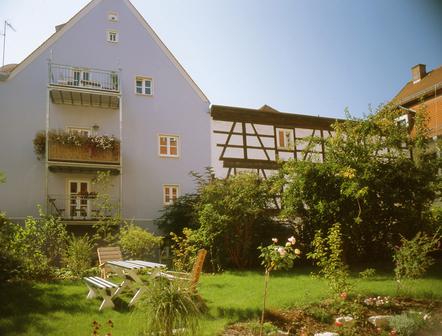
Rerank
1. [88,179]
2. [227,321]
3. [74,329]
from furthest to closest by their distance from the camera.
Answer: [88,179], [227,321], [74,329]

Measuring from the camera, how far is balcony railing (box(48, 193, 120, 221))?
1750cm

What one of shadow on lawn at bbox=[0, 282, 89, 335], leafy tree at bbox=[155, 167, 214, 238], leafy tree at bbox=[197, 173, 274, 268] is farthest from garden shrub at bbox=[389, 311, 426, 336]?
leafy tree at bbox=[155, 167, 214, 238]

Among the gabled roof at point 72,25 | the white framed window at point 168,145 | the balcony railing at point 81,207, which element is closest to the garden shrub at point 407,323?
the balcony railing at point 81,207

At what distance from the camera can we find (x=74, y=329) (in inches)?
275

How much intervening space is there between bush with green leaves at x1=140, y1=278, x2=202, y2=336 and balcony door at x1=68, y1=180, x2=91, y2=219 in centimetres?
1256

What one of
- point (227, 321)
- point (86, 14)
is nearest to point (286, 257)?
point (227, 321)

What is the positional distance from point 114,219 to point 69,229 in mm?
2112

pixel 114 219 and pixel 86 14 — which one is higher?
pixel 86 14

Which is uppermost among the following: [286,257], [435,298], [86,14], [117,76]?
[86,14]

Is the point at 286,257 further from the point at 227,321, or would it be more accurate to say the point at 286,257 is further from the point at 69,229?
the point at 69,229

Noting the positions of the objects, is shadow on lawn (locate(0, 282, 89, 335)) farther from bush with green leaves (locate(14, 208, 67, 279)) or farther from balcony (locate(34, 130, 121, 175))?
balcony (locate(34, 130, 121, 175))

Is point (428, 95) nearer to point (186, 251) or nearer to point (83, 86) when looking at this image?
point (186, 251)

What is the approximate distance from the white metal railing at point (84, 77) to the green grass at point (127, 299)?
10453 millimetres

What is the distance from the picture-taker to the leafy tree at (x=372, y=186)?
45.6 feet
